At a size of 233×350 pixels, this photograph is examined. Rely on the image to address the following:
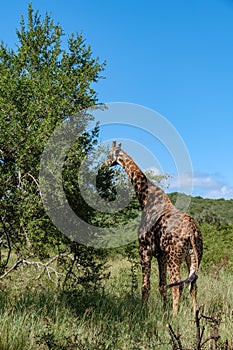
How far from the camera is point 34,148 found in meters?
7.50

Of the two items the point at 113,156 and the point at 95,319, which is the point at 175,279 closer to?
the point at 95,319

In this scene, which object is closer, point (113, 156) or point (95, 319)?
point (95, 319)

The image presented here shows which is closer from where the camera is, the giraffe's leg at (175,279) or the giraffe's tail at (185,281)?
the giraffe's tail at (185,281)

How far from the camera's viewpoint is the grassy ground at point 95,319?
15.7ft

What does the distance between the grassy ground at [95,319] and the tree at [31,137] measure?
2.89 feet

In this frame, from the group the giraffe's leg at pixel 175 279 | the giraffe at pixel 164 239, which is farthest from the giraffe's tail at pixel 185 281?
the giraffe's leg at pixel 175 279

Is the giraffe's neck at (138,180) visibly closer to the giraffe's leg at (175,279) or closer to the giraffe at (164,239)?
the giraffe at (164,239)

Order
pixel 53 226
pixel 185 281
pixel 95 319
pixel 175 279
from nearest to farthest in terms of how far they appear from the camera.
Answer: pixel 185 281 → pixel 95 319 → pixel 175 279 → pixel 53 226

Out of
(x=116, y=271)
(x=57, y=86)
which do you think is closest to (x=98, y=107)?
(x=57, y=86)

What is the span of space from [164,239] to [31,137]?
257 centimetres

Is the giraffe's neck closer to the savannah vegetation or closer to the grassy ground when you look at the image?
the savannah vegetation

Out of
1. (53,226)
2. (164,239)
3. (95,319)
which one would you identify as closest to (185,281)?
(95,319)

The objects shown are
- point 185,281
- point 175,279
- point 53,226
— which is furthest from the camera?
point 53,226

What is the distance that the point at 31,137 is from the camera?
7258mm
